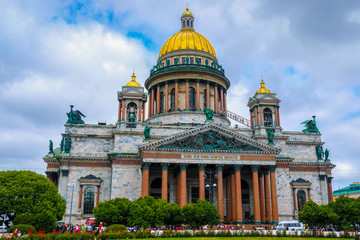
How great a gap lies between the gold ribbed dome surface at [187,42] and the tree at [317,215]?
40.1 metres

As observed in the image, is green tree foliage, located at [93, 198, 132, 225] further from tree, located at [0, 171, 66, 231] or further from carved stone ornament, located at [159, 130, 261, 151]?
carved stone ornament, located at [159, 130, 261, 151]

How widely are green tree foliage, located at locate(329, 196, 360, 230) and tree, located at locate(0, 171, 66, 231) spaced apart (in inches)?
1199

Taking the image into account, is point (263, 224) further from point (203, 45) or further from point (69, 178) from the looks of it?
point (203, 45)

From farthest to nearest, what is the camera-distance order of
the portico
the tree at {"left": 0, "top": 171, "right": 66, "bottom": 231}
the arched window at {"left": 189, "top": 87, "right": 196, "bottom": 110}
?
the arched window at {"left": 189, "top": 87, "right": 196, "bottom": 110}, the portico, the tree at {"left": 0, "top": 171, "right": 66, "bottom": 231}

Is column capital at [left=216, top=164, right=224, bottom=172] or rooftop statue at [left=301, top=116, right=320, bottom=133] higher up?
rooftop statue at [left=301, top=116, right=320, bottom=133]

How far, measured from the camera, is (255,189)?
158 ft

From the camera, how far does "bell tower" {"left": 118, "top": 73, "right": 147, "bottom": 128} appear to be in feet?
180

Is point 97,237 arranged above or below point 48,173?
below

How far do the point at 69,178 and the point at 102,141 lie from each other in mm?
7329

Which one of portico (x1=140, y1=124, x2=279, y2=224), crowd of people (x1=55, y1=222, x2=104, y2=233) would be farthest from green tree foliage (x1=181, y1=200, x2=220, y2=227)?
crowd of people (x1=55, y1=222, x2=104, y2=233)

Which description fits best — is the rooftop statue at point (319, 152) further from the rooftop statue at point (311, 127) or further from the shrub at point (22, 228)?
the shrub at point (22, 228)

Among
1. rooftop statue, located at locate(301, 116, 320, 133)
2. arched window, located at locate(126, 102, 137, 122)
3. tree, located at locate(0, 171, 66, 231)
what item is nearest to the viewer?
tree, located at locate(0, 171, 66, 231)

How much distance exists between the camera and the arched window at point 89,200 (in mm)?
51562

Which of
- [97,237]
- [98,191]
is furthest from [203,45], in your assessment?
[97,237]
